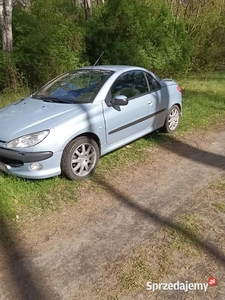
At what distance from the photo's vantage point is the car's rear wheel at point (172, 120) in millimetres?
5534

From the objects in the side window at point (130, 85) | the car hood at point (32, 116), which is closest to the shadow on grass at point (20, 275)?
the car hood at point (32, 116)

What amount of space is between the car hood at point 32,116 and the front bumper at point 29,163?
236mm

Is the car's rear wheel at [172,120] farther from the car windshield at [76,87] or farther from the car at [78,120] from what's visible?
the car windshield at [76,87]

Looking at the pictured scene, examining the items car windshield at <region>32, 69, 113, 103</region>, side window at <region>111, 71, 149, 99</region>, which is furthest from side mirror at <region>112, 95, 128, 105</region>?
car windshield at <region>32, 69, 113, 103</region>

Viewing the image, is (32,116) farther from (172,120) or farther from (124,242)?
(172,120)

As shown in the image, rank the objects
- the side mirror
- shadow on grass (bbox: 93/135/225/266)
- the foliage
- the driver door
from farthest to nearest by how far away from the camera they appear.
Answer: the foliage < the driver door < the side mirror < shadow on grass (bbox: 93/135/225/266)

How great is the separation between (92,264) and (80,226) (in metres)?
0.59

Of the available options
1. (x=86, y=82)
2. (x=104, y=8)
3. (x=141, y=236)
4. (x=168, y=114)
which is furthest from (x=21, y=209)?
(x=104, y=8)

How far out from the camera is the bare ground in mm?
2373

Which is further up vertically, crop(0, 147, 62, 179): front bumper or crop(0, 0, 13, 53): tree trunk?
crop(0, 0, 13, 53): tree trunk

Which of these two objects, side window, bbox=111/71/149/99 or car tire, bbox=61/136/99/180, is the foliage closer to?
side window, bbox=111/71/149/99

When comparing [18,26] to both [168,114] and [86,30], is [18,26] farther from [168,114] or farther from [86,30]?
[168,114]

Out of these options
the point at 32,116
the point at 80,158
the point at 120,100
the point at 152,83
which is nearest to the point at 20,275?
the point at 80,158

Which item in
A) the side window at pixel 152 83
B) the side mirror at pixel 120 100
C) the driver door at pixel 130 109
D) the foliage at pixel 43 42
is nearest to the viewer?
the side mirror at pixel 120 100
